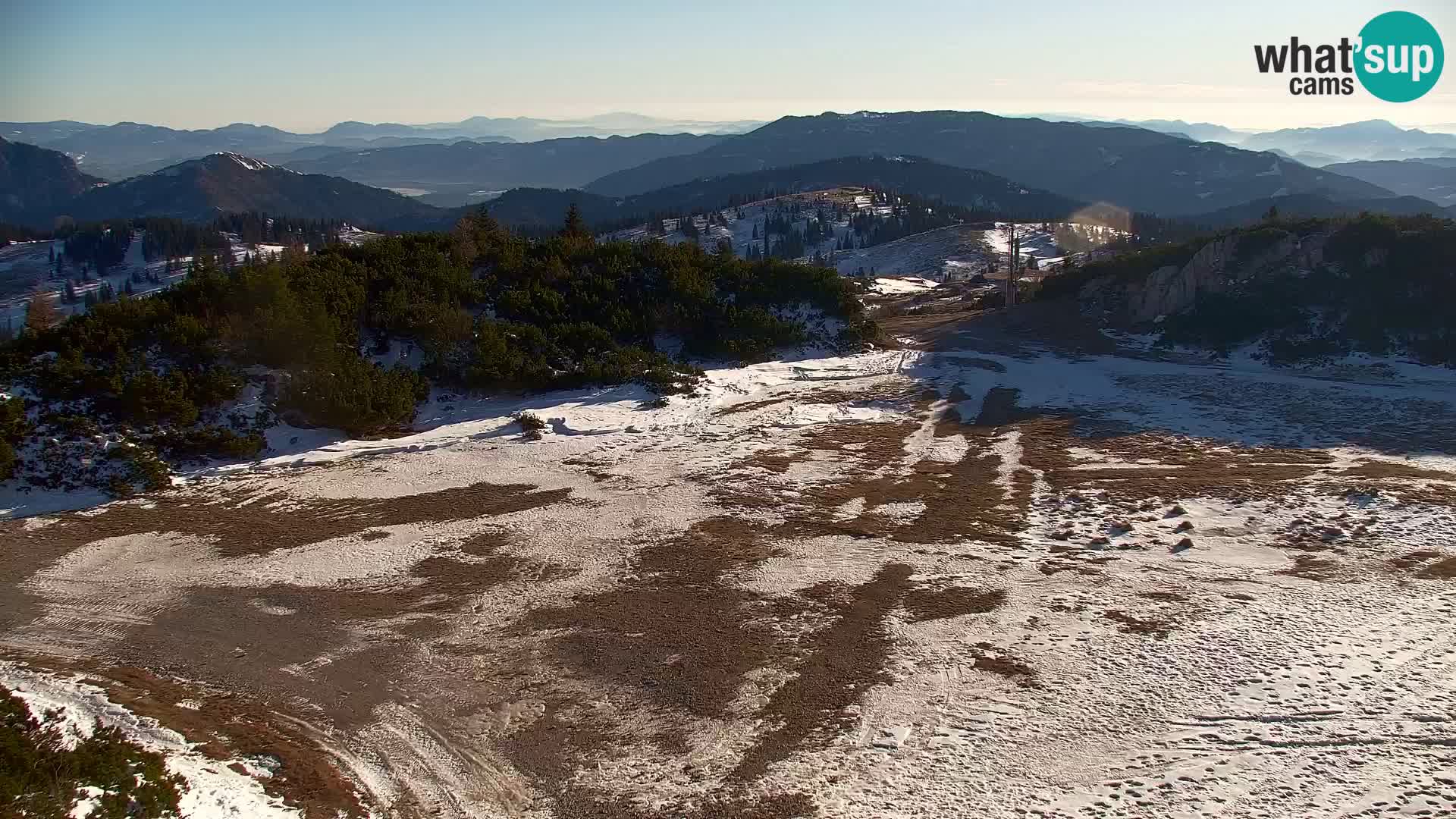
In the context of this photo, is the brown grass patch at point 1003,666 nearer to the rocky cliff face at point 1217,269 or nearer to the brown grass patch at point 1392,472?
the brown grass patch at point 1392,472

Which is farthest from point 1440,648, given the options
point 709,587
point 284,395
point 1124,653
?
point 284,395

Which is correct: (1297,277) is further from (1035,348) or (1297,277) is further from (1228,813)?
(1228,813)

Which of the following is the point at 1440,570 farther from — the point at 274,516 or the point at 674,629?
the point at 274,516

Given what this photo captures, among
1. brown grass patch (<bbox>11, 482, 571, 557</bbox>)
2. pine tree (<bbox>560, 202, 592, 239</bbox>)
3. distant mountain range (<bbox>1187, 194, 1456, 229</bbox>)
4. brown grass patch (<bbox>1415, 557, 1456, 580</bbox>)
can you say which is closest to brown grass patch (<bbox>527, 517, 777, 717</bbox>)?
brown grass patch (<bbox>11, 482, 571, 557</bbox>)

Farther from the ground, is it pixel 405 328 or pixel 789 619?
pixel 405 328

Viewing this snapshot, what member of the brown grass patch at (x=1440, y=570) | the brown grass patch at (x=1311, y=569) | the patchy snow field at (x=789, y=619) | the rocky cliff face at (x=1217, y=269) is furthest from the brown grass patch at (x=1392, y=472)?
the rocky cliff face at (x=1217, y=269)

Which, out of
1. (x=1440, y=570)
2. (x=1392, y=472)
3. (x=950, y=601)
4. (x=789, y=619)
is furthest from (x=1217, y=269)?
(x=789, y=619)

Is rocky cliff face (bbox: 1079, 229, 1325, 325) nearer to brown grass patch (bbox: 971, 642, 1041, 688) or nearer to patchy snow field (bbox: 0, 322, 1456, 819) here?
patchy snow field (bbox: 0, 322, 1456, 819)
